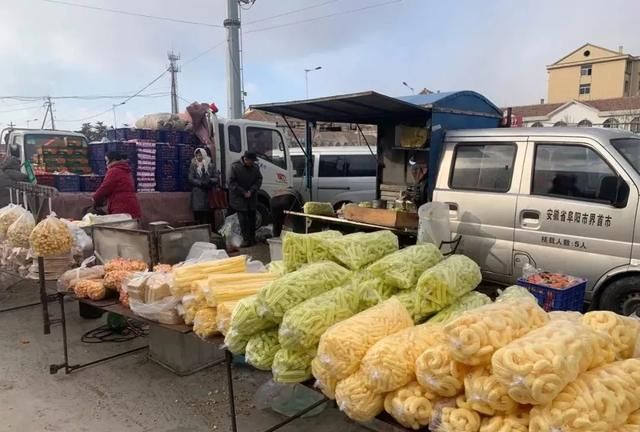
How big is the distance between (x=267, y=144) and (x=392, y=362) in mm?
8471

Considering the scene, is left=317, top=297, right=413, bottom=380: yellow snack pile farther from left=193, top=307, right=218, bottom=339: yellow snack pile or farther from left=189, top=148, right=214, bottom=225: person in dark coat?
left=189, top=148, right=214, bottom=225: person in dark coat

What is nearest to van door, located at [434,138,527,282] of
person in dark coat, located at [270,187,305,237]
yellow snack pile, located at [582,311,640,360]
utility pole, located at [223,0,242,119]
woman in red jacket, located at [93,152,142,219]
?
yellow snack pile, located at [582,311,640,360]

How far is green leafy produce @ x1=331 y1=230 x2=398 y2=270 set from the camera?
7.98 ft

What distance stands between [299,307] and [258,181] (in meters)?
6.71

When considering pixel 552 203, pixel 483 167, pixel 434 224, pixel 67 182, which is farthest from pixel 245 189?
pixel 552 203

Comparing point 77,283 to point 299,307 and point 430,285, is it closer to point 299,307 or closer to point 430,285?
point 299,307

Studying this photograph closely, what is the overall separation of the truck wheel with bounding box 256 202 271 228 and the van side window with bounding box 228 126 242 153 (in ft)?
4.00

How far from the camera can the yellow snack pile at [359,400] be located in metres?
1.61

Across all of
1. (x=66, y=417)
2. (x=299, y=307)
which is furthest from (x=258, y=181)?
(x=299, y=307)

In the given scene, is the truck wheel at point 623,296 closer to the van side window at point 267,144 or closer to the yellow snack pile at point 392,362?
the yellow snack pile at point 392,362

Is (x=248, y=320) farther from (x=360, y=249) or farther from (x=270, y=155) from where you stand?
(x=270, y=155)

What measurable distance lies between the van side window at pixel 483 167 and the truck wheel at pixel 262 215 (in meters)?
5.25

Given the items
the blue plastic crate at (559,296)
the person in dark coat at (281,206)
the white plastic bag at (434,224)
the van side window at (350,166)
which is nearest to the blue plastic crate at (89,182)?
the person in dark coat at (281,206)

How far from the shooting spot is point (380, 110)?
233 inches
